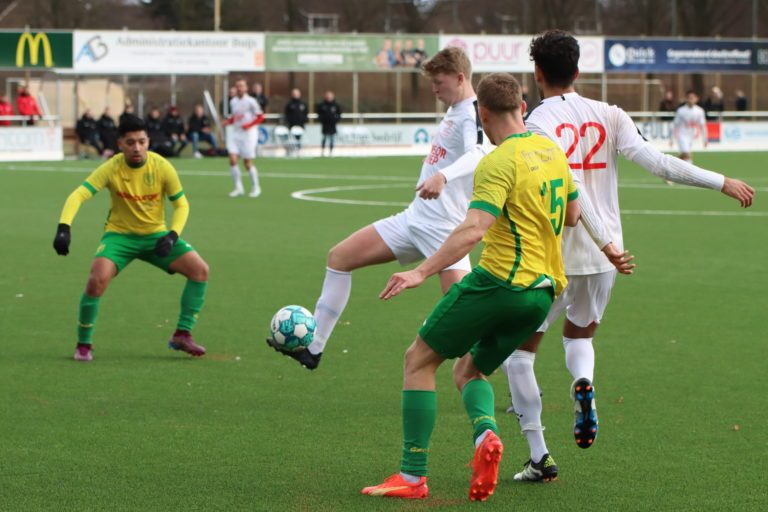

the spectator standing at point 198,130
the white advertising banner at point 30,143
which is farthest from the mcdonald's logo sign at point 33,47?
the spectator standing at point 198,130

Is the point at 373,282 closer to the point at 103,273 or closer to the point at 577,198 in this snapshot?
the point at 103,273

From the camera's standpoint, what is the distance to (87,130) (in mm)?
40094

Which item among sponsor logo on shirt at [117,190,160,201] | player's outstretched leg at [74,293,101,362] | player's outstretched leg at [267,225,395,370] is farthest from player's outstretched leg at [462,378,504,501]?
sponsor logo on shirt at [117,190,160,201]

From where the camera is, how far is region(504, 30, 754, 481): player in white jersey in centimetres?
624

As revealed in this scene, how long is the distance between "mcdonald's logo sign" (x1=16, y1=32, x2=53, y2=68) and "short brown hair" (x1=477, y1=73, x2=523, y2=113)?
36.8 m

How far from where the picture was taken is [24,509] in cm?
576

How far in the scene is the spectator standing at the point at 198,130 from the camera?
136 ft

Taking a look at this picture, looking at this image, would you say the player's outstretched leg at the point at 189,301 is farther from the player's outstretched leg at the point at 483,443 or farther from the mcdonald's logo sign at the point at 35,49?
the mcdonald's logo sign at the point at 35,49

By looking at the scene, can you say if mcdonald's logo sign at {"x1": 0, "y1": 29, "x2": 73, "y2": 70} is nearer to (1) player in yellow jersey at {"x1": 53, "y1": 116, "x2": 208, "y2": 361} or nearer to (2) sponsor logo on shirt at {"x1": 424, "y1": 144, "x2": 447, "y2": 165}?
(1) player in yellow jersey at {"x1": 53, "y1": 116, "x2": 208, "y2": 361}

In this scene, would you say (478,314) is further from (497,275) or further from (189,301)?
(189,301)

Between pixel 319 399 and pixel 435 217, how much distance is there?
4.33ft

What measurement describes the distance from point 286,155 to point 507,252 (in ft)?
124

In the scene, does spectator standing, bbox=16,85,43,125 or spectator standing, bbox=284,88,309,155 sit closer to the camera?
spectator standing, bbox=16,85,43,125

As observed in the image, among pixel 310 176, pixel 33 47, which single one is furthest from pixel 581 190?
pixel 33 47
